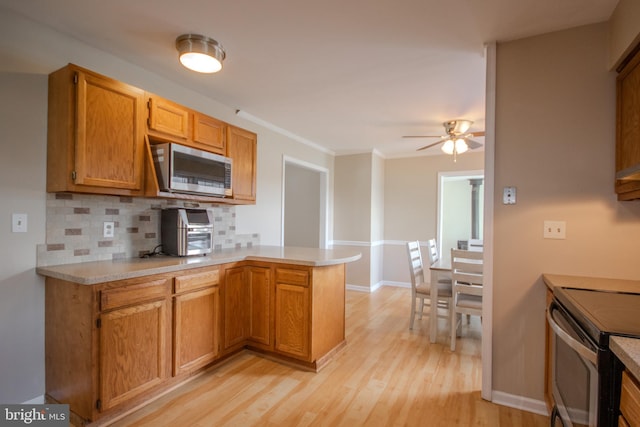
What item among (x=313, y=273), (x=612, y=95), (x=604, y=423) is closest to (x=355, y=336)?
(x=313, y=273)

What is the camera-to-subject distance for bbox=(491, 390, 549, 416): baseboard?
1912 millimetres

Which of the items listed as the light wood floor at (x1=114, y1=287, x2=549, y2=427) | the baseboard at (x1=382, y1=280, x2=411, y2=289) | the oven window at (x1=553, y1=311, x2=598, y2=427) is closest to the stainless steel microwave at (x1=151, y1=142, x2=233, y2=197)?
the light wood floor at (x1=114, y1=287, x2=549, y2=427)

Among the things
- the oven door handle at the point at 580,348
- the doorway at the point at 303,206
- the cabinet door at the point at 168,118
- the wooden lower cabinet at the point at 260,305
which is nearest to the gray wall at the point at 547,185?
the oven door handle at the point at 580,348

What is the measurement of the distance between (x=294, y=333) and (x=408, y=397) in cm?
95

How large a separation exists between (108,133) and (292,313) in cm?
183

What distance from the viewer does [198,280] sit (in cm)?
228

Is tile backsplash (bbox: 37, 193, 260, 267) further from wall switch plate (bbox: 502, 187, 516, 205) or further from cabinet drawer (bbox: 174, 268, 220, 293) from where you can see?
wall switch plate (bbox: 502, 187, 516, 205)

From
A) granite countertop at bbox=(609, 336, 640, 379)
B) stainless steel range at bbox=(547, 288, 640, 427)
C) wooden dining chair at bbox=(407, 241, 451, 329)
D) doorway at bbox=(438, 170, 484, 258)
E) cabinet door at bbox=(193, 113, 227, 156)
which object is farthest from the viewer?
doorway at bbox=(438, 170, 484, 258)

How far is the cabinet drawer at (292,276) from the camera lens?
8.02 ft

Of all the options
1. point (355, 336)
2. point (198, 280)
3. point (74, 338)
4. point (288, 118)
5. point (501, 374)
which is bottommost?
point (355, 336)

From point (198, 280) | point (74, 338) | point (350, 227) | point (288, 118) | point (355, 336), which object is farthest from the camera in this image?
point (350, 227)

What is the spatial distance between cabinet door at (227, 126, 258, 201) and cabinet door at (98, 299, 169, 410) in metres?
1.30

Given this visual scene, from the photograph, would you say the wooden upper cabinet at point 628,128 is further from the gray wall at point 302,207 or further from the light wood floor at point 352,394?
the gray wall at point 302,207

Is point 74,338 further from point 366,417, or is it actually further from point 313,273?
point 366,417
